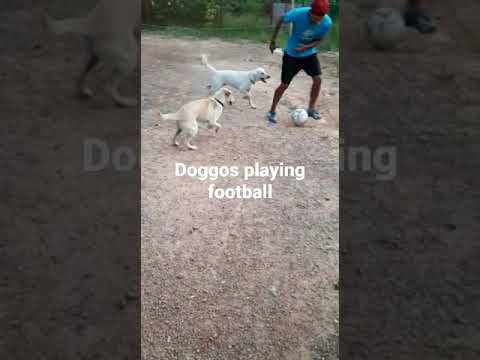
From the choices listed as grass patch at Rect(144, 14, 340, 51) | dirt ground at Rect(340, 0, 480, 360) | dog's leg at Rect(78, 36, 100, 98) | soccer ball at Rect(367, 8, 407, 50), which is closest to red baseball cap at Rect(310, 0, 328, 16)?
dirt ground at Rect(340, 0, 480, 360)

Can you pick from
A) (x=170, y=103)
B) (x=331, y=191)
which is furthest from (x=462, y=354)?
(x=170, y=103)

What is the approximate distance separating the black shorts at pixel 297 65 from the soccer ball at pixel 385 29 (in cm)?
234

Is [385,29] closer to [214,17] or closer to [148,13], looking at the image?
[214,17]

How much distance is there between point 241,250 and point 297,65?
6.68 ft

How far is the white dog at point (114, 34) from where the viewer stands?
4.12 metres

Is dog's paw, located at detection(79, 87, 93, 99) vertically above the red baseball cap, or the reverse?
the red baseball cap

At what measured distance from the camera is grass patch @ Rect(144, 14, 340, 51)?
8.66 meters

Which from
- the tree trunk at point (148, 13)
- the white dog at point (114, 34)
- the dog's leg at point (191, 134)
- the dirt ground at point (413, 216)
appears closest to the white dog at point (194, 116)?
the dog's leg at point (191, 134)

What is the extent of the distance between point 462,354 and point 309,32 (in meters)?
2.67

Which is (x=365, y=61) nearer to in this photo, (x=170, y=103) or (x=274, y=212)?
(x=170, y=103)

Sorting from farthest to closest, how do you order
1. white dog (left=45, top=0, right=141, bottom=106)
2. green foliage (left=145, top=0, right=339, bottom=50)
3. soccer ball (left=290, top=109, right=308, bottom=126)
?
green foliage (left=145, top=0, right=339, bottom=50) → soccer ball (left=290, top=109, right=308, bottom=126) → white dog (left=45, top=0, right=141, bottom=106)

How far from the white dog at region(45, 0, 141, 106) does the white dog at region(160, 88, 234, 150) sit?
692 millimetres

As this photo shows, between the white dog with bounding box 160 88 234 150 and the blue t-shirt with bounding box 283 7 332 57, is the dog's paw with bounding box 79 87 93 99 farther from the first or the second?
the blue t-shirt with bounding box 283 7 332 57

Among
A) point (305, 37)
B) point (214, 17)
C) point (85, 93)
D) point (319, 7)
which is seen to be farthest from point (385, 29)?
point (214, 17)
